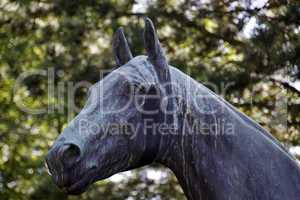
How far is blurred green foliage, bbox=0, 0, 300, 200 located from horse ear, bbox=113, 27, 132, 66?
501 cm

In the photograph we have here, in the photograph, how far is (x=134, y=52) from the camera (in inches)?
Result: 310

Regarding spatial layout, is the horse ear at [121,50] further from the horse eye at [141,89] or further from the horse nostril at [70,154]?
the horse nostril at [70,154]

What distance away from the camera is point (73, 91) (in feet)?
29.0

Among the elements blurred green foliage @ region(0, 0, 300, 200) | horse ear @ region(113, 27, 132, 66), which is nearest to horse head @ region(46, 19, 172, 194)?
horse ear @ region(113, 27, 132, 66)

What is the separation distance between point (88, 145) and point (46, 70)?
22.3 feet

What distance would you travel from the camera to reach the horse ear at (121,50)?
2.71 metres

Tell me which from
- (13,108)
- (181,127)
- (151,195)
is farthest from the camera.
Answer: (13,108)

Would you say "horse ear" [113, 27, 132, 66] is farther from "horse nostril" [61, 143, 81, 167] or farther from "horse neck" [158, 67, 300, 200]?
"horse nostril" [61, 143, 81, 167]

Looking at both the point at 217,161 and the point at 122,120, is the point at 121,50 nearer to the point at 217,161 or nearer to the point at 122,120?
the point at 122,120

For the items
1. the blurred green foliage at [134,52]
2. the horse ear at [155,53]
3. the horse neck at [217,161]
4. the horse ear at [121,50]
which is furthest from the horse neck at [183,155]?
the blurred green foliage at [134,52]

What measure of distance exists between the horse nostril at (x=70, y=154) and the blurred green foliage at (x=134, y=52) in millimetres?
5532

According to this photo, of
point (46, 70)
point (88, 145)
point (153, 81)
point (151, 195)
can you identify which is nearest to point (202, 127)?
point (153, 81)

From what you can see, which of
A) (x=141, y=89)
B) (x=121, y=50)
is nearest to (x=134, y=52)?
(x=121, y=50)

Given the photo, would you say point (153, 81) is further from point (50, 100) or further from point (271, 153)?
point (50, 100)
